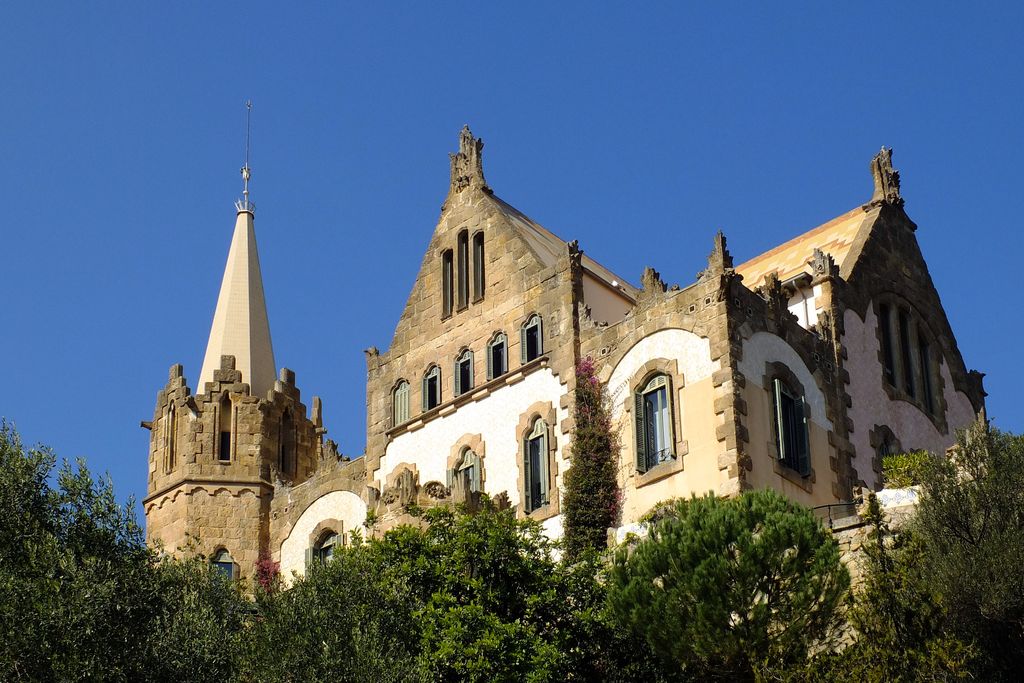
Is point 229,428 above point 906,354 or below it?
below

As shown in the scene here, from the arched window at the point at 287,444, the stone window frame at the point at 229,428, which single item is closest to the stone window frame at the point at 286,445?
the arched window at the point at 287,444

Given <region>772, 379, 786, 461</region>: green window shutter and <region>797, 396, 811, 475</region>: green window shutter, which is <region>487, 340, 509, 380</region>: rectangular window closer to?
<region>772, 379, 786, 461</region>: green window shutter

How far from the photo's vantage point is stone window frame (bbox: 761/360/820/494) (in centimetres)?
4316

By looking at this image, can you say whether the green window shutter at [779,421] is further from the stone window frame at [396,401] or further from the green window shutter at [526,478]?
the stone window frame at [396,401]

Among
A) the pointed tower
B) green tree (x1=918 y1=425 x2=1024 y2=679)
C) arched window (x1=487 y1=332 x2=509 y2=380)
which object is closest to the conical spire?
the pointed tower

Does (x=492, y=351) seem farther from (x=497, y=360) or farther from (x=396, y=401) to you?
(x=396, y=401)

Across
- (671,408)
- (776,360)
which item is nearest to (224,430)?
(671,408)

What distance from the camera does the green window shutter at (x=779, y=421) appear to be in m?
43.4

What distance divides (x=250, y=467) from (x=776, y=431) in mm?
17392

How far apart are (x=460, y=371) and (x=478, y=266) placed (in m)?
3.11

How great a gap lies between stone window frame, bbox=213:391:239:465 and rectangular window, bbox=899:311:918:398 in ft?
64.1

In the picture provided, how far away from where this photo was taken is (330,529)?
51.6 metres

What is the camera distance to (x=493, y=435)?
47531mm

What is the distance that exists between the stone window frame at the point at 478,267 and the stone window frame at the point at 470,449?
A: 13.5 ft
